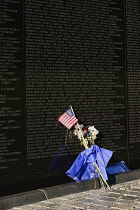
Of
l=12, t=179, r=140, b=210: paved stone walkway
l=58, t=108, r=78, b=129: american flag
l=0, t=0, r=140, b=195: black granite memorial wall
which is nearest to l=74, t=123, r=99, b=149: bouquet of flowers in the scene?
l=58, t=108, r=78, b=129: american flag

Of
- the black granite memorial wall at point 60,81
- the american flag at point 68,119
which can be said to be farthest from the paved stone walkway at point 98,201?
the american flag at point 68,119

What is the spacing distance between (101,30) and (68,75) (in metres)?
1.27

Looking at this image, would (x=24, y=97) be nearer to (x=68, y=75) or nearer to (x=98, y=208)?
(x=68, y=75)

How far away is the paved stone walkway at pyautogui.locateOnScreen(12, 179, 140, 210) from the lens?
618cm

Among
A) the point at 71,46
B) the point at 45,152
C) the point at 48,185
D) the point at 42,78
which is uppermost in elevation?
the point at 71,46

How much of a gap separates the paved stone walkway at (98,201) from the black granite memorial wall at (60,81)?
2.83 feet

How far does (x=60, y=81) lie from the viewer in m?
7.84

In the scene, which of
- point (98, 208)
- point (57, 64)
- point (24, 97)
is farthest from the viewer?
point (57, 64)

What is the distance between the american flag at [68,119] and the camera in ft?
25.1

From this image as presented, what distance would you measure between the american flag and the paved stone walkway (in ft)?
4.09

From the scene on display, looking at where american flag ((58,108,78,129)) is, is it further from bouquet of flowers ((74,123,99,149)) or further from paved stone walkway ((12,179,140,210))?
paved stone walkway ((12,179,140,210))

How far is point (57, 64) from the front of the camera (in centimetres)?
781

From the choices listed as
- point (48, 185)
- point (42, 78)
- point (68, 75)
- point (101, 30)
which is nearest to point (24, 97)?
point (42, 78)

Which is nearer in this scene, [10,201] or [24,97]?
[10,201]
